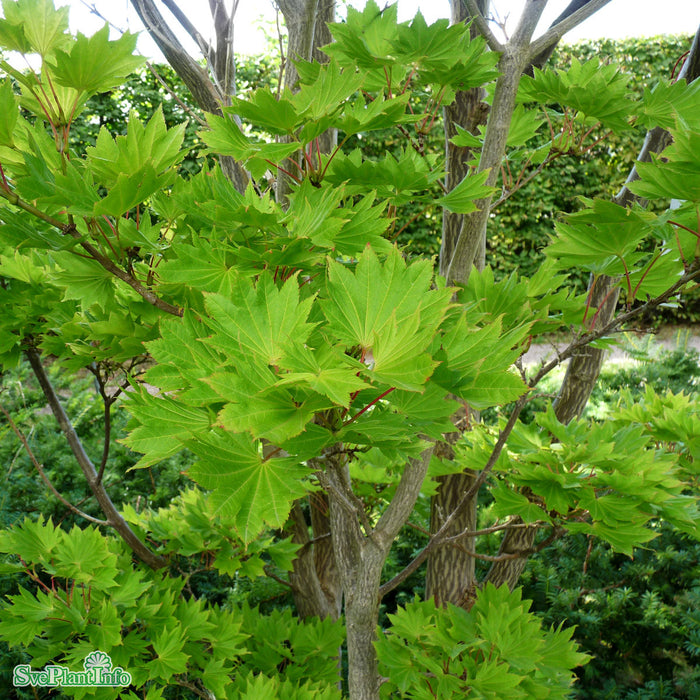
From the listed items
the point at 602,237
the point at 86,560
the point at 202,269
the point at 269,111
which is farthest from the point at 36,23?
the point at 86,560

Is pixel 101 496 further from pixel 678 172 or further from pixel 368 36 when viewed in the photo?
pixel 678 172

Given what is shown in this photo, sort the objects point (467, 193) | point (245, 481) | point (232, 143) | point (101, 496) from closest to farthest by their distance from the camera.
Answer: point (245, 481) → point (232, 143) → point (467, 193) → point (101, 496)

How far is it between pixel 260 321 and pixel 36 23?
29.9 inches

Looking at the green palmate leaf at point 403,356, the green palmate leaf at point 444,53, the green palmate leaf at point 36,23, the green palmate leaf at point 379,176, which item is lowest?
the green palmate leaf at point 403,356

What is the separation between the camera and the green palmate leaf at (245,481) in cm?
78

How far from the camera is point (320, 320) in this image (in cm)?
98

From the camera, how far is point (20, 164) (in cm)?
100

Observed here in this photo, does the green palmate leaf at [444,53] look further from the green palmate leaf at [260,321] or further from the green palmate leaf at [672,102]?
the green palmate leaf at [260,321]

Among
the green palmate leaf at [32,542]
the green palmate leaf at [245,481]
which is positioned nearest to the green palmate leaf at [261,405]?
the green palmate leaf at [245,481]

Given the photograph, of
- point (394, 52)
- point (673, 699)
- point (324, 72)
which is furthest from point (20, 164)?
point (673, 699)

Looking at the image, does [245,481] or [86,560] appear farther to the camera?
[86,560]

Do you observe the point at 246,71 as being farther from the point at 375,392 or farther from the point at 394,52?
the point at 375,392

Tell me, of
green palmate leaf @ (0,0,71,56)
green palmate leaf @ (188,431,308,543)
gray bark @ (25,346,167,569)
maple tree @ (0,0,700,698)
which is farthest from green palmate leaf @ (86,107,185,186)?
gray bark @ (25,346,167,569)

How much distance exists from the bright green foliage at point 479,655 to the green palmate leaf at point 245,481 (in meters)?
0.88
